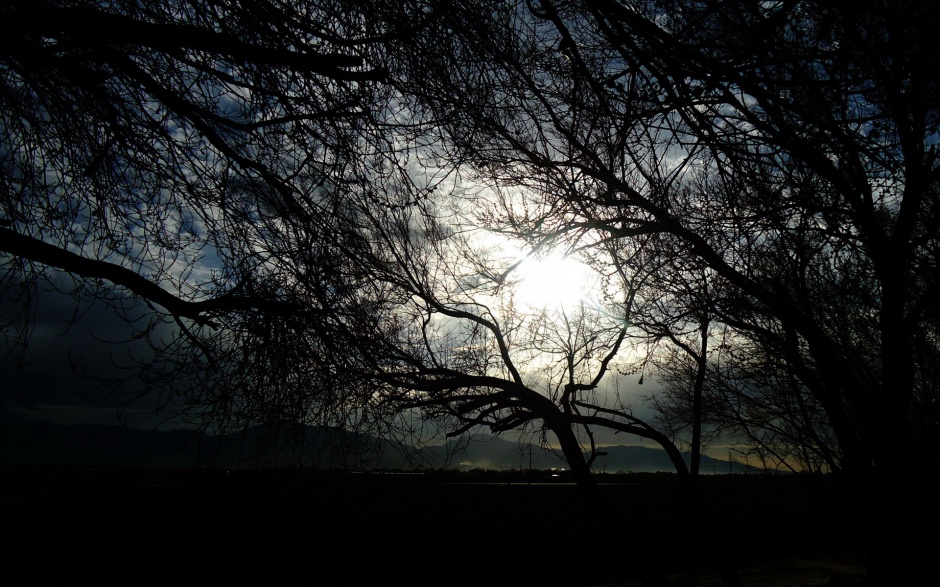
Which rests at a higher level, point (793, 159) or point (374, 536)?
point (793, 159)

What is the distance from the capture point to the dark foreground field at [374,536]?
1662 centimetres

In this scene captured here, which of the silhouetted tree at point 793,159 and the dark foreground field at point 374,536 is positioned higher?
the silhouetted tree at point 793,159

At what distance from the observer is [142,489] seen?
1087 inches

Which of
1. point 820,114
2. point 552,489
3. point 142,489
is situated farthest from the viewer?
point 552,489

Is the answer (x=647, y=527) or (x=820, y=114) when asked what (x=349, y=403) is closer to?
(x=820, y=114)

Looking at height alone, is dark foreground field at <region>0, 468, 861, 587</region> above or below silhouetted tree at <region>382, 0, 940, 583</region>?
below

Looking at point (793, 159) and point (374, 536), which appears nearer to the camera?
point (793, 159)

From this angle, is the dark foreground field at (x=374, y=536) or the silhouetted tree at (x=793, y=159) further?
the dark foreground field at (x=374, y=536)

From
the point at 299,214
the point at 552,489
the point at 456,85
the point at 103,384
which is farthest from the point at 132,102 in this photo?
the point at 552,489

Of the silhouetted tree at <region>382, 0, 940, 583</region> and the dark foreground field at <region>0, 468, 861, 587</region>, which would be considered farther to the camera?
the dark foreground field at <region>0, 468, 861, 587</region>

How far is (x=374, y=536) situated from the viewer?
21.3 meters

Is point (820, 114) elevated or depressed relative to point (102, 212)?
elevated

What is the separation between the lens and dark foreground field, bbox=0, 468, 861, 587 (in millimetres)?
16625

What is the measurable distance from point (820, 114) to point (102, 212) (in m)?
4.80
